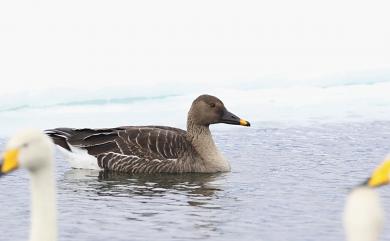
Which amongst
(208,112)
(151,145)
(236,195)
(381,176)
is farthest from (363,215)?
(208,112)

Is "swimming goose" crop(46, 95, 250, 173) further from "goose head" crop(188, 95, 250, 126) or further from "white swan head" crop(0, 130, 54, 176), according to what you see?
"white swan head" crop(0, 130, 54, 176)

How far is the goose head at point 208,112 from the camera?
1355cm

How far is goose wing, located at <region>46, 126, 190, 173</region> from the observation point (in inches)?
520

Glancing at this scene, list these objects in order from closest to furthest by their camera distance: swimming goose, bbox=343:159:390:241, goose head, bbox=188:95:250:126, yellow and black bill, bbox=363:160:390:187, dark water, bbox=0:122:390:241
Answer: swimming goose, bbox=343:159:390:241 < yellow and black bill, bbox=363:160:390:187 < dark water, bbox=0:122:390:241 < goose head, bbox=188:95:250:126

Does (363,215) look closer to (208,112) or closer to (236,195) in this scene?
(236,195)

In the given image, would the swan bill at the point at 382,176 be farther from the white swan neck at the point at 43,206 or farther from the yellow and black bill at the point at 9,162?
the yellow and black bill at the point at 9,162

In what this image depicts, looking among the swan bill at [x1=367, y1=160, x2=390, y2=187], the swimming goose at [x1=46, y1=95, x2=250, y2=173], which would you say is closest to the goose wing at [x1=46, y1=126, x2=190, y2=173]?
the swimming goose at [x1=46, y1=95, x2=250, y2=173]

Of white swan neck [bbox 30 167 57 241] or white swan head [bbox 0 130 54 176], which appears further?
white swan neck [bbox 30 167 57 241]

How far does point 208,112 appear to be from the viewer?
13.6 metres

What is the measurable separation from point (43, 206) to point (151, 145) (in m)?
7.62

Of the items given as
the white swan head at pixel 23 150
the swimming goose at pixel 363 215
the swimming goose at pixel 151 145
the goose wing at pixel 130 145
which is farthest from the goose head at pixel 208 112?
the swimming goose at pixel 363 215

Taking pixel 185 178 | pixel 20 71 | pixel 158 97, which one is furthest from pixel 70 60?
pixel 185 178

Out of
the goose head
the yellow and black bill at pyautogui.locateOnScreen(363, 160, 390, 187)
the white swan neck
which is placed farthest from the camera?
the goose head

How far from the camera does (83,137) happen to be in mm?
13445
